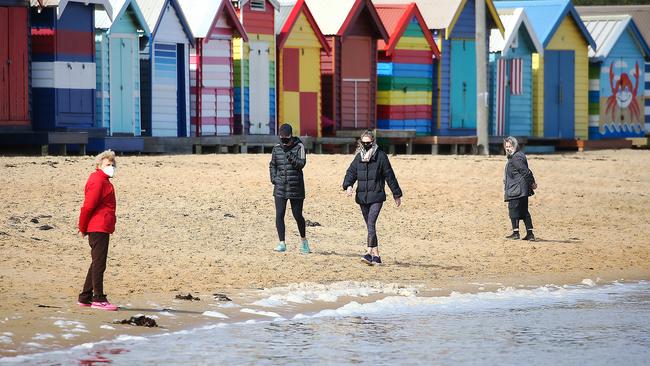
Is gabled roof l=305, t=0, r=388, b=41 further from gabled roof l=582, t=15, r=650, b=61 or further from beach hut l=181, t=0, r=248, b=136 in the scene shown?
gabled roof l=582, t=15, r=650, b=61

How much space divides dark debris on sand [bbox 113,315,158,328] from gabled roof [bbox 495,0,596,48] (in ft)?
90.4

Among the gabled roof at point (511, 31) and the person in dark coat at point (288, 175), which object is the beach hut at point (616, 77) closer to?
the gabled roof at point (511, 31)

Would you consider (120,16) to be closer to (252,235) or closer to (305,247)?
(252,235)

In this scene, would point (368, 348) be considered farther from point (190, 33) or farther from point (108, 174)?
point (190, 33)

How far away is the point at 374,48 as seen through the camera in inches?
1353

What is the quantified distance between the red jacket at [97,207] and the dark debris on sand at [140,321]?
0.85m

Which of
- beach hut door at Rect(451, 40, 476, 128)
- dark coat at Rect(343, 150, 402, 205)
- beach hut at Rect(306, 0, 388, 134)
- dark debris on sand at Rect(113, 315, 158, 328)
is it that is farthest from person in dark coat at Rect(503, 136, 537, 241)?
beach hut door at Rect(451, 40, 476, 128)

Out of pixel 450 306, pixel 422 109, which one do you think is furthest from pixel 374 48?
pixel 450 306

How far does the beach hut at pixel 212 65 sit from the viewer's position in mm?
30531

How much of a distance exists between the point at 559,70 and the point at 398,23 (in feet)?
24.7

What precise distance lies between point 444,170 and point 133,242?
11.2 metres

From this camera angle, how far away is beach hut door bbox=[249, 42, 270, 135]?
31750mm

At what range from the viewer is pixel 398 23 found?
34562mm

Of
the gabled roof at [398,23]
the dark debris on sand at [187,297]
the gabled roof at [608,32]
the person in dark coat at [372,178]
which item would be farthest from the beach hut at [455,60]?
the dark debris on sand at [187,297]
